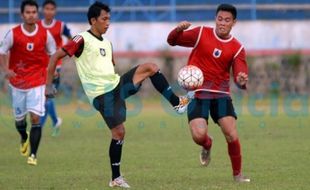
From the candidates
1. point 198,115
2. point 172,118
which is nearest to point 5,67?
point 198,115

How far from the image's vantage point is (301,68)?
30766 millimetres

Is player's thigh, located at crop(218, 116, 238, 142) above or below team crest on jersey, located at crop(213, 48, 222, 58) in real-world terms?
below

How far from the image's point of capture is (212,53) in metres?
11.1

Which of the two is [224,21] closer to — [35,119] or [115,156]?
[115,156]

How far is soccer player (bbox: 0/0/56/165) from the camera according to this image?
13672mm

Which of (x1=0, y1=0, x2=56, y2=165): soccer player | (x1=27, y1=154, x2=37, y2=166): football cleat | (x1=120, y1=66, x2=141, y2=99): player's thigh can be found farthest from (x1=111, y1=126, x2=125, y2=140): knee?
(x1=0, y1=0, x2=56, y2=165): soccer player

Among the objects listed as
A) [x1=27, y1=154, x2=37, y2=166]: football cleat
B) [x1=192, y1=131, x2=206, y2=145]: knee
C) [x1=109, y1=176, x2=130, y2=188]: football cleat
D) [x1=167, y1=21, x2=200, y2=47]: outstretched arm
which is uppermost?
[x1=167, y1=21, x2=200, y2=47]: outstretched arm

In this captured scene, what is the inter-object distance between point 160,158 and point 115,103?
3.52 metres

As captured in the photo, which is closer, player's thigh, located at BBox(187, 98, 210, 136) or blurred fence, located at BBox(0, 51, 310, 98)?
player's thigh, located at BBox(187, 98, 210, 136)

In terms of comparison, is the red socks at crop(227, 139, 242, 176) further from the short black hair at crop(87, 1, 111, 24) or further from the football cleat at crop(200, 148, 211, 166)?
the short black hair at crop(87, 1, 111, 24)

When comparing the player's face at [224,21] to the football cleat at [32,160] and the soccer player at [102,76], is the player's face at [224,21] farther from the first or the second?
the football cleat at [32,160]

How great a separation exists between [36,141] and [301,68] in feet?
61.4

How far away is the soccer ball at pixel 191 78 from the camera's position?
35.6ft

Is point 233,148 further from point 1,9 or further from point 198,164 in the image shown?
point 1,9
